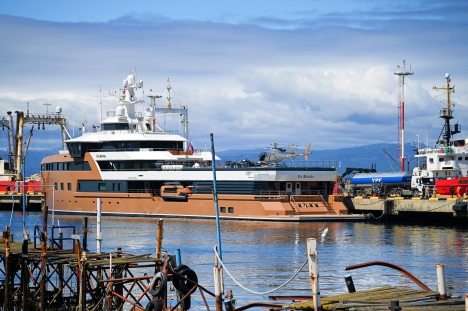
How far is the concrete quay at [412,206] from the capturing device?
156 feet

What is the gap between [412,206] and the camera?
50406mm

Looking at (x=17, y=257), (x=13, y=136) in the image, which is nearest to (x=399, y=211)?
(x=17, y=257)

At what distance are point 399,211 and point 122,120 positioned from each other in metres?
21.1

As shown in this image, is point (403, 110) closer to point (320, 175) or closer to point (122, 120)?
point (320, 175)

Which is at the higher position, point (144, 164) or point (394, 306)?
point (144, 164)

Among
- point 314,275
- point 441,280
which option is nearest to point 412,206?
point 441,280

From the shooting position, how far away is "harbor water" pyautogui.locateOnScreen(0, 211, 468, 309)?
1112 inches

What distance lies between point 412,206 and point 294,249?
15.5m

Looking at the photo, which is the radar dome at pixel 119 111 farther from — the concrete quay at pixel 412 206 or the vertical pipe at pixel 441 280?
the vertical pipe at pixel 441 280

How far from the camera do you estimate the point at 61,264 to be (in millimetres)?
24234

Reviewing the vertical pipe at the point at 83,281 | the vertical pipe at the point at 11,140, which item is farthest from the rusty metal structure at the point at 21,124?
the vertical pipe at the point at 83,281

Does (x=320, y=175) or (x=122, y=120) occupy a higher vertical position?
(x=122, y=120)

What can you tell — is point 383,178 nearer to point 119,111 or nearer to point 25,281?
point 119,111

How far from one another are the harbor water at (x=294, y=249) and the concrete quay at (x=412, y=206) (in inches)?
49.1
